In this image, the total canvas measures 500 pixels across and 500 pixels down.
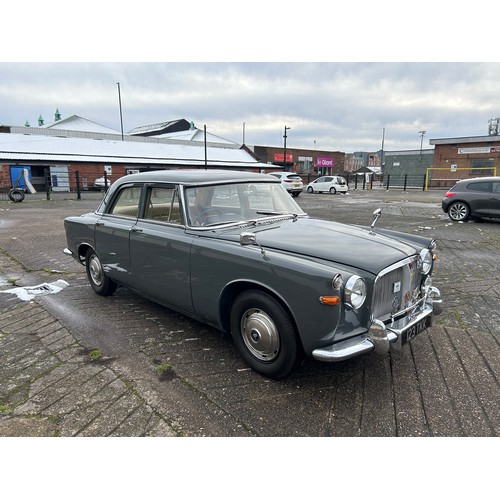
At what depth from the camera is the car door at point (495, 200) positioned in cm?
1083

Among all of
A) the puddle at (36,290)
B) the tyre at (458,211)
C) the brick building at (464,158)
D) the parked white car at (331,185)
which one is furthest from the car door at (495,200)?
the brick building at (464,158)

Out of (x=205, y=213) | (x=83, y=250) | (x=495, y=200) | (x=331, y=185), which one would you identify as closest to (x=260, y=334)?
(x=205, y=213)

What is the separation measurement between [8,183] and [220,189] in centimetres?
3165

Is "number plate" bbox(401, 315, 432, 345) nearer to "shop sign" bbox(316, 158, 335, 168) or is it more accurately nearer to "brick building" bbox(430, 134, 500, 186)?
"brick building" bbox(430, 134, 500, 186)

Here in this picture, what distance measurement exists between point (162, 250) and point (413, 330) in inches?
93.6

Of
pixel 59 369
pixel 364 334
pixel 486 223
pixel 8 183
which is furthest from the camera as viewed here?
pixel 8 183

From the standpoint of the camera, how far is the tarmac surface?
2.49 m

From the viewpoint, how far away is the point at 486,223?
11.4m

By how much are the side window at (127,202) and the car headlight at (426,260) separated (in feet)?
9.95

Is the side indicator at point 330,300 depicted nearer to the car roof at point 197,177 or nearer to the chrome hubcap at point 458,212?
the car roof at point 197,177

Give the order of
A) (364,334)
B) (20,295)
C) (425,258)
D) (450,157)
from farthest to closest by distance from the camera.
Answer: (450,157), (20,295), (425,258), (364,334)

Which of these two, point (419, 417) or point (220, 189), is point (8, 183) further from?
point (419, 417)

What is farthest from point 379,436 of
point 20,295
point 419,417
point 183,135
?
point 183,135

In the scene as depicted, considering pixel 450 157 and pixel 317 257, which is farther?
pixel 450 157
